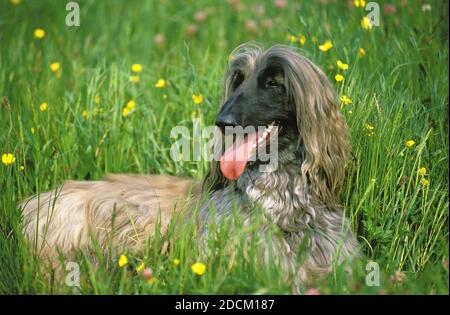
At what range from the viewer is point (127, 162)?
5.12 meters

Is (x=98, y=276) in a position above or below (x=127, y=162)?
below

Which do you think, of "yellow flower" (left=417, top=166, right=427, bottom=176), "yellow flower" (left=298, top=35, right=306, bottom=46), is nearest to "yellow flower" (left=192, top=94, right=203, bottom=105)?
"yellow flower" (left=298, top=35, right=306, bottom=46)

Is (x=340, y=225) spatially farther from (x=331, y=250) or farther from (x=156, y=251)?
(x=156, y=251)

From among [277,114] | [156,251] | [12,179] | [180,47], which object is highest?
[180,47]

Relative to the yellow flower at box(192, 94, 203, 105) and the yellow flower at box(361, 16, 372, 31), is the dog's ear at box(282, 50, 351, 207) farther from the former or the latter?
the yellow flower at box(192, 94, 203, 105)

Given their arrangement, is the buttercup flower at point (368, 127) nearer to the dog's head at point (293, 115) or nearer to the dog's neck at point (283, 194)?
the dog's head at point (293, 115)

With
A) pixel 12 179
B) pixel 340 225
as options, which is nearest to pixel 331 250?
pixel 340 225

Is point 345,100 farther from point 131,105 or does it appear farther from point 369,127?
point 131,105

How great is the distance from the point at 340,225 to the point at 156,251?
1003 mm

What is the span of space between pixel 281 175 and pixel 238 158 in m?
0.25

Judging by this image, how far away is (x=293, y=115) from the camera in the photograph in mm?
3838

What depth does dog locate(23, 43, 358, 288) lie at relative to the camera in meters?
3.72
